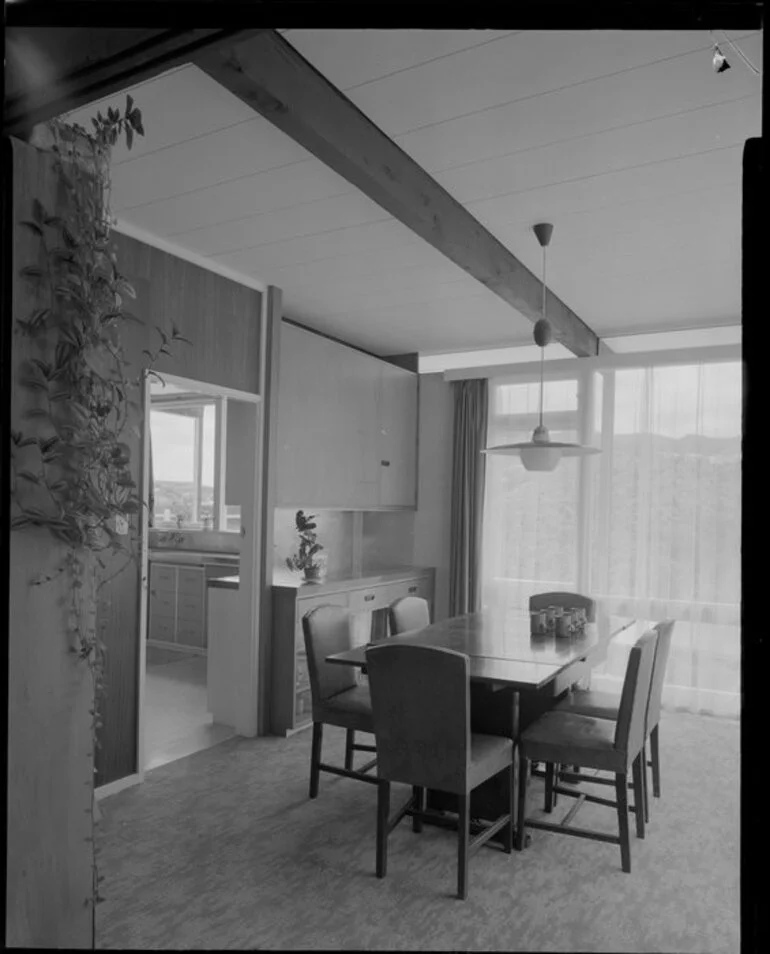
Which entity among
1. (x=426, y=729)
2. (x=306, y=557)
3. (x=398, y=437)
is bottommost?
(x=426, y=729)

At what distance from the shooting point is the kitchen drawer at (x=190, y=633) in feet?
21.2

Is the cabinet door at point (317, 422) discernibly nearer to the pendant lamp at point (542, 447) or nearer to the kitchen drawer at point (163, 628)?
the pendant lamp at point (542, 447)

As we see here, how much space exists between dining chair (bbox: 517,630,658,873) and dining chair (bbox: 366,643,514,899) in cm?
29

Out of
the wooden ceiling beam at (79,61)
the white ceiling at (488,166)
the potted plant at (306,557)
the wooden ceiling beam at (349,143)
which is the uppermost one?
the white ceiling at (488,166)

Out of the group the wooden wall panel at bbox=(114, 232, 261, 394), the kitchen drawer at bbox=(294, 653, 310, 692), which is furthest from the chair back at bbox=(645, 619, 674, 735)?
the wooden wall panel at bbox=(114, 232, 261, 394)

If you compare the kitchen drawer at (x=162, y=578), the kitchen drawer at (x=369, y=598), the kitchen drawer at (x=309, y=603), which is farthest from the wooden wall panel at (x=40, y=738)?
the kitchen drawer at (x=162, y=578)

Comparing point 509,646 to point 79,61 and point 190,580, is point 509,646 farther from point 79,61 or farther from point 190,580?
point 190,580

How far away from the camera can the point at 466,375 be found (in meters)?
5.94

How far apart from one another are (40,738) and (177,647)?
5.13 meters

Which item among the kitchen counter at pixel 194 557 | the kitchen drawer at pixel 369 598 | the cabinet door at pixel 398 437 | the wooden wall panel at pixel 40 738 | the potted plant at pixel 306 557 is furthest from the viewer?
the kitchen counter at pixel 194 557

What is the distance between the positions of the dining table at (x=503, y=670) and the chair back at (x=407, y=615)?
0.90ft

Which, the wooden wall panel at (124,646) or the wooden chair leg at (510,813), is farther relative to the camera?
the wooden wall panel at (124,646)

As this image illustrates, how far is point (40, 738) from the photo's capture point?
168 cm

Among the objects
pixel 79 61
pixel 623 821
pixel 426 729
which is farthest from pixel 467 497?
pixel 79 61
